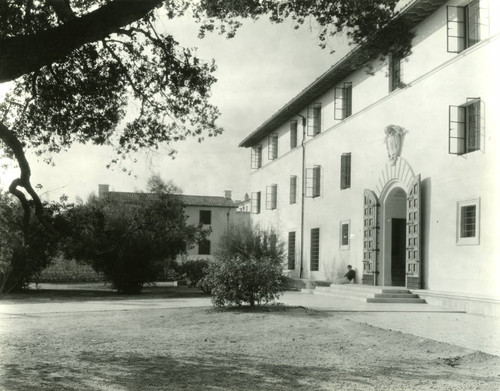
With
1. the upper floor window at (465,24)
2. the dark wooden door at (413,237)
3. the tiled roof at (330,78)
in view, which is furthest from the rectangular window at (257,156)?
the upper floor window at (465,24)

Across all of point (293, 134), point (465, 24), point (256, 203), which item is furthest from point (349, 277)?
point (256, 203)

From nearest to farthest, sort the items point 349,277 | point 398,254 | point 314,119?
1. point 398,254
2. point 349,277
3. point 314,119

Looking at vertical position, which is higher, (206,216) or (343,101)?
(343,101)

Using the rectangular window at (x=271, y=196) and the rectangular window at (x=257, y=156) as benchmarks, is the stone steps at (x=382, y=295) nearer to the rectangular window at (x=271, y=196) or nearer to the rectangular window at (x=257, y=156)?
the rectangular window at (x=271, y=196)

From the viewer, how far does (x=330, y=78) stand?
1009 inches

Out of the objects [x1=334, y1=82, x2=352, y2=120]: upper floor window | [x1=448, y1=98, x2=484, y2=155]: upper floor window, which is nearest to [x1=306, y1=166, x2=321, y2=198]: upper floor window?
[x1=334, y1=82, x2=352, y2=120]: upper floor window

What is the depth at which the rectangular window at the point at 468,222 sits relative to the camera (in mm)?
16009

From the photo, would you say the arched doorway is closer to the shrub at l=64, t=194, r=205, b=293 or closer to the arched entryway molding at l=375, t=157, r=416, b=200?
the arched entryway molding at l=375, t=157, r=416, b=200

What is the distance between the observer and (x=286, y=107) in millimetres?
31297

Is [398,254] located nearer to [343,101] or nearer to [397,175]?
[397,175]

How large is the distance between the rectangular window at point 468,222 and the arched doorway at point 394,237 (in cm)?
402

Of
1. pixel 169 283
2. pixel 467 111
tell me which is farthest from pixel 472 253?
pixel 169 283

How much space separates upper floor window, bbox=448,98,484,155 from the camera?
643 inches

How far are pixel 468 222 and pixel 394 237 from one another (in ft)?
20.1
